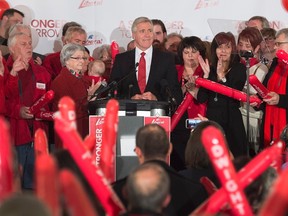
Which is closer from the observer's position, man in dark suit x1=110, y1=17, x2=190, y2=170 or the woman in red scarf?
man in dark suit x1=110, y1=17, x2=190, y2=170

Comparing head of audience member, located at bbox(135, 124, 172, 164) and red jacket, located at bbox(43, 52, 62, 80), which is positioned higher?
red jacket, located at bbox(43, 52, 62, 80)

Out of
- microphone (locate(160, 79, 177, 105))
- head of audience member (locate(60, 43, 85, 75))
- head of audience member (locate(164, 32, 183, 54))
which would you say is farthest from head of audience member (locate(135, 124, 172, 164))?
head of audience member (locate(164, 32, 183, 54))

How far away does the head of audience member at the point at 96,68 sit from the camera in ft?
28.1

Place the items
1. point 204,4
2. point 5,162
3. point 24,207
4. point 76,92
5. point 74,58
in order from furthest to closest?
point 204,4, point 74,58, point 76,92, point 5,162, point 24,207

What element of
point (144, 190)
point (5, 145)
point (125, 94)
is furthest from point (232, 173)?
point (125, 94)

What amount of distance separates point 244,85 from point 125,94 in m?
1.14

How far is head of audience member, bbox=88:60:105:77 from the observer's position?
337 inches

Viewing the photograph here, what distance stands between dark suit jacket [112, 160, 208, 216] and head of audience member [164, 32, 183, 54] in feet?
15.1

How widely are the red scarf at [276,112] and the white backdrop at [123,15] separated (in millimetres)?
1558

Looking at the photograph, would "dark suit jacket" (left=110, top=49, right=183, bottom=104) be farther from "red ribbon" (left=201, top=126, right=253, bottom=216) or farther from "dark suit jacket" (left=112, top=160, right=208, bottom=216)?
"red ribbon" (left=201, top=126, right=253, bottom=216)

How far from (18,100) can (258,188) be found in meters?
3.87

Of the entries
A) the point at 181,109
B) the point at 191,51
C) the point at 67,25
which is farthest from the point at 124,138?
the point at 67,25

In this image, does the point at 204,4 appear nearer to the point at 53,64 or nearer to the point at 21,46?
the point at 53,64

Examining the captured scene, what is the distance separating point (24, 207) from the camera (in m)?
2.84
